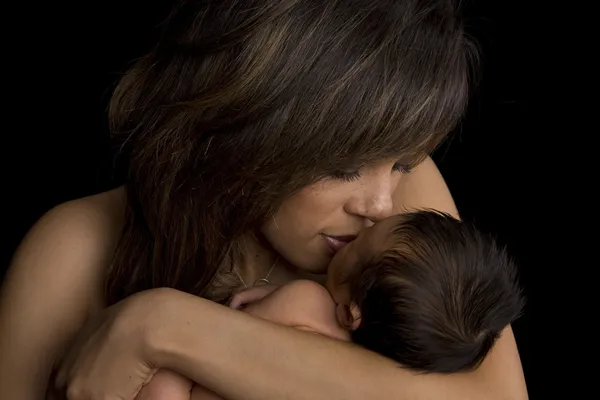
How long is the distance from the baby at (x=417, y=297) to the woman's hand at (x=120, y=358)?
51mm

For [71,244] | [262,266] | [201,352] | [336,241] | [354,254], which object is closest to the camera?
[201,352]

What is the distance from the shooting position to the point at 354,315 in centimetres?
207

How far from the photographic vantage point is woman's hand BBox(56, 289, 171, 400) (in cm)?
200

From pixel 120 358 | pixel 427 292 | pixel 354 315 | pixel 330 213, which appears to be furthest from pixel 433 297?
pixel 120 358

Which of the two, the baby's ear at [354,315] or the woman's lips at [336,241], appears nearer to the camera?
the baby's ear at [354,315]

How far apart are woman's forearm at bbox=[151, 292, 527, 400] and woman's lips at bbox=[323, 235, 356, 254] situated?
9.5 inches

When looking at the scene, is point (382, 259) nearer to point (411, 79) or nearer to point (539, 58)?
point (411, 79)

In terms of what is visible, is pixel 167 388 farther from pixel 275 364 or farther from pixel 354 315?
pixel 354 315

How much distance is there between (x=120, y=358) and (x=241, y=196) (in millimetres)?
389

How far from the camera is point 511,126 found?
301 cm

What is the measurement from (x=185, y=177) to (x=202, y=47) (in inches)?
10.0

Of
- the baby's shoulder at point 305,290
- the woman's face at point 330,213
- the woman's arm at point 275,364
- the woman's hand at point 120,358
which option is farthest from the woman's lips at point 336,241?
the woman's hand at point 120,358

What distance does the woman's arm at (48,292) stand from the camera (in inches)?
89.8

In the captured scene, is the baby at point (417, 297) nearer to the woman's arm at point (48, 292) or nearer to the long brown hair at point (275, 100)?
the long brown hair at point (275, 100)
